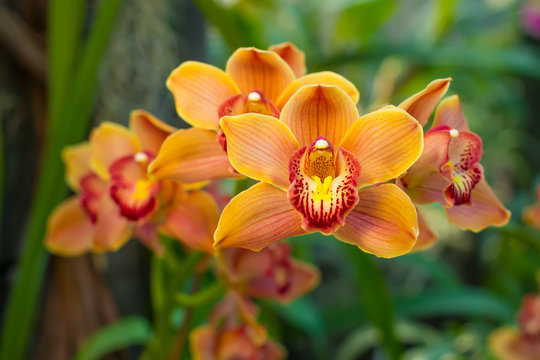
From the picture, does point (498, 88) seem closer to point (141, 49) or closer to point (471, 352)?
point (471, 352)

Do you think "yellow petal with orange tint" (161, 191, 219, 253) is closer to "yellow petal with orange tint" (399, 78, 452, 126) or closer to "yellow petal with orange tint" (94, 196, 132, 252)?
"yellow petal with orange tint" (94, 196, 132, 252)

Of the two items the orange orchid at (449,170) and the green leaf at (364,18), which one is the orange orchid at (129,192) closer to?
the orange orchid at (449,170)

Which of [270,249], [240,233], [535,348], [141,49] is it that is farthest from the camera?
[141,49]

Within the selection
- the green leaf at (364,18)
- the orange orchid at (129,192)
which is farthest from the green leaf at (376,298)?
the green leaf at (364,18)

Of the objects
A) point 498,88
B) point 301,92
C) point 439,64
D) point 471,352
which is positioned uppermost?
point 301,92

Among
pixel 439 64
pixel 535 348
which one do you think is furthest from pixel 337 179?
pixel 439 64

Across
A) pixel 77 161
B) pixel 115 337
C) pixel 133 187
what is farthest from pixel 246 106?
pixel 115 337

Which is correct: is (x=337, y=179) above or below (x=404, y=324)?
above
